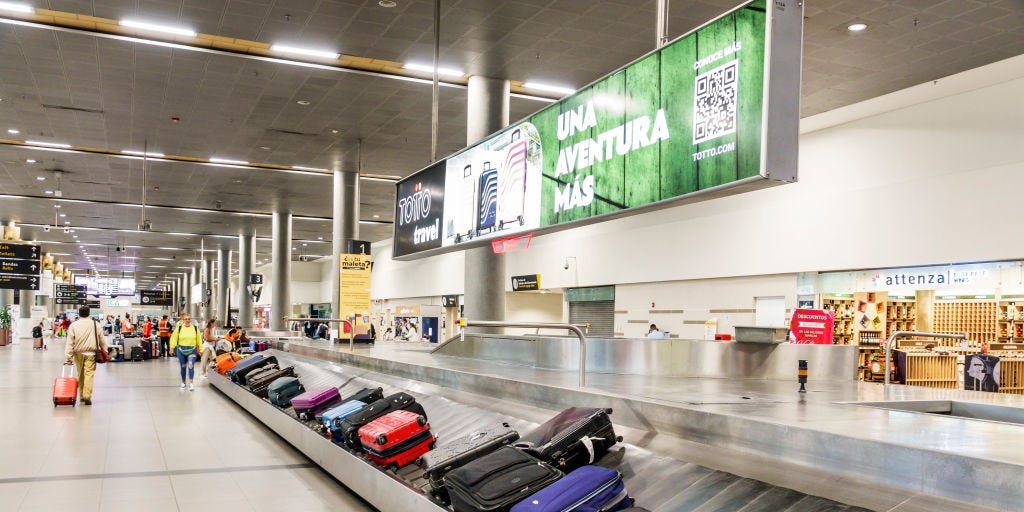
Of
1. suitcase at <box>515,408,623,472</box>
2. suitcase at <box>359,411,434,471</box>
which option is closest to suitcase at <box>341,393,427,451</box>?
suitcase at <box>359,411,434,471</box>

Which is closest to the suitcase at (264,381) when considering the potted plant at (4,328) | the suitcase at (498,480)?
the suitcase at (498,480)

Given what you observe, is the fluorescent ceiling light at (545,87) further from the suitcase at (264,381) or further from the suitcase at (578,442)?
the suitcase at (578,442)

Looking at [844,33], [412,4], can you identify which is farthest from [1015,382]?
[412,4]

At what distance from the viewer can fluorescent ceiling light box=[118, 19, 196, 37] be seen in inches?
436

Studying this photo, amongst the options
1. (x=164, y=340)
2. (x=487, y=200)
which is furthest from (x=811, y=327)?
(x=164, y=340)

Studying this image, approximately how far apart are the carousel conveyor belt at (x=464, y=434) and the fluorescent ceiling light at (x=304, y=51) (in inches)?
197

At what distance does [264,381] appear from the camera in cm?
1195

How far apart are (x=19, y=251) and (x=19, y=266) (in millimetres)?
610

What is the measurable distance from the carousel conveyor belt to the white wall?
938 cm

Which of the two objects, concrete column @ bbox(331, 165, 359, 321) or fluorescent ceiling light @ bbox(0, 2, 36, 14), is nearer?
fluorescent ceiling light @ bbox(0, 2, 36, 14)

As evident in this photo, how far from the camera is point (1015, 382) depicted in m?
12.9

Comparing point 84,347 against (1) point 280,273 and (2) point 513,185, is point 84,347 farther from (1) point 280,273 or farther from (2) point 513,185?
(1) point 280,273

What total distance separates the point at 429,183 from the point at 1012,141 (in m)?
9.27

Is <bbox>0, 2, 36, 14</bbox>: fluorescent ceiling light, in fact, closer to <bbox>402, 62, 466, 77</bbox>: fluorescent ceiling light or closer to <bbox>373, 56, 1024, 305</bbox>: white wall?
<bbox>402, 62, 466, 77</bbox>: fluorescent ceiling light
